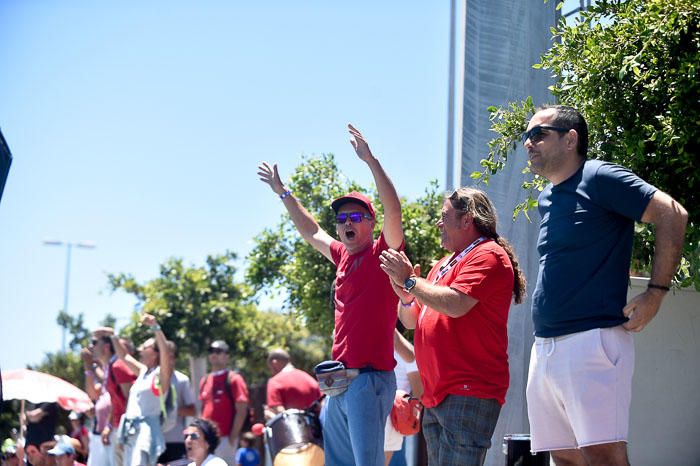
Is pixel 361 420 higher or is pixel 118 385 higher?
pixel 361 420

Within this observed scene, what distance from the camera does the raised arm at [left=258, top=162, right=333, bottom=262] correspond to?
5.86 meters

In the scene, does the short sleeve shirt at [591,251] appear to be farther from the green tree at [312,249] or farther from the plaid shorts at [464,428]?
the green tree at [312,249]

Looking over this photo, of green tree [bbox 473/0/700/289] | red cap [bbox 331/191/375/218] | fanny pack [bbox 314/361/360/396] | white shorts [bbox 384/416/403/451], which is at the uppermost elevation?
green tree [bbox 473/0/700/289]

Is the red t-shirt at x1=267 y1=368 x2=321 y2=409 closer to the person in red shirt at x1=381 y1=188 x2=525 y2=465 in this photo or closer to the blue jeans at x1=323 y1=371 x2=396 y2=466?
the blue jeans at x1=323 y1=371 x2=396 y2=466

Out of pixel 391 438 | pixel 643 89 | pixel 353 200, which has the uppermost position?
pixel 643 89

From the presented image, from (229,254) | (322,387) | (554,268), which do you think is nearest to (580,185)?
(554,268)

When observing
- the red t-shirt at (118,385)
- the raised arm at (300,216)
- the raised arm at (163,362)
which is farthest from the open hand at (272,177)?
the red t-shirt at (118,385)

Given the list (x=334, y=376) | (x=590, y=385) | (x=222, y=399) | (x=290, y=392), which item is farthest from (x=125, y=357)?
(x=590, y=385)

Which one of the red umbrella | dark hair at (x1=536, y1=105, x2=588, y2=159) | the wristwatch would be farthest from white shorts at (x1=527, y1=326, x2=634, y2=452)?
the red umbrella

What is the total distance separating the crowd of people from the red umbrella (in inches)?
219

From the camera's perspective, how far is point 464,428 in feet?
14.2

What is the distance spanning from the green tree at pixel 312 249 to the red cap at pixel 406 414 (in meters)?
5.28

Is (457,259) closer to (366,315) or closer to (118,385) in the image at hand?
Result: (366,315)

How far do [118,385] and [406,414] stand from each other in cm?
496
